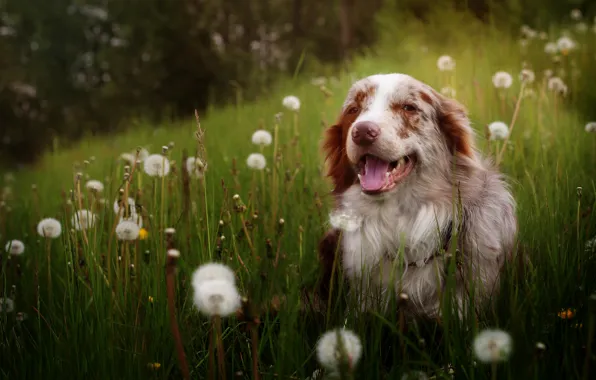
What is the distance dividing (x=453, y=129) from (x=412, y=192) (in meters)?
0.38

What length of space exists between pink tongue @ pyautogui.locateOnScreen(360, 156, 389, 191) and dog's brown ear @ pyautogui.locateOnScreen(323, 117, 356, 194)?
0.95 feet

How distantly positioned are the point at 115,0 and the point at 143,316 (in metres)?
16.1

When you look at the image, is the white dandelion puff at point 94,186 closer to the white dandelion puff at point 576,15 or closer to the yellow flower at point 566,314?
the yellow flower at point 566,314

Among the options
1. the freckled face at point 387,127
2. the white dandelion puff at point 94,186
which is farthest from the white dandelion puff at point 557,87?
the white dandelion puff at point 94,186

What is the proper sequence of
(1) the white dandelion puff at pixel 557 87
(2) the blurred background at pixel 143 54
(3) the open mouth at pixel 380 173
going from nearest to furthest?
(3) the open mouth at pixel 380 173
(1) the white dandelion puff at pixel 557 87
(2) the blurred background at pixel 143 54

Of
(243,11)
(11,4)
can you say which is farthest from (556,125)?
(11,4)

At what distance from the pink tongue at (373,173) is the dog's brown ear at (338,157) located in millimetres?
289

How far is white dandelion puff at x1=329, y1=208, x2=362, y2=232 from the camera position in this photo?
2.57 metres

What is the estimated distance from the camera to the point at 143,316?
253cm

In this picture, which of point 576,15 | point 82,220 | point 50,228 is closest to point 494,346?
point 82,220

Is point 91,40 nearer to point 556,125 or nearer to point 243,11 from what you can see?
point 243,11

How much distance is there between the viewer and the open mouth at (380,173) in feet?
9.40

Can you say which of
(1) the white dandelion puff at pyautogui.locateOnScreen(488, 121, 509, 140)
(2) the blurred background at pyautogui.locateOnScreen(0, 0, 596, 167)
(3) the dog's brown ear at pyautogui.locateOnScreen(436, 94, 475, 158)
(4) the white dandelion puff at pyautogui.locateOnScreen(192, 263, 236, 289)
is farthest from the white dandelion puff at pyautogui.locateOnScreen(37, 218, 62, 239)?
(2) the blurred background at pyautogui.locateOnScreen(0, 0, 596, 167)

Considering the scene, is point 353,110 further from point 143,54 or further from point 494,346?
point 143,54
